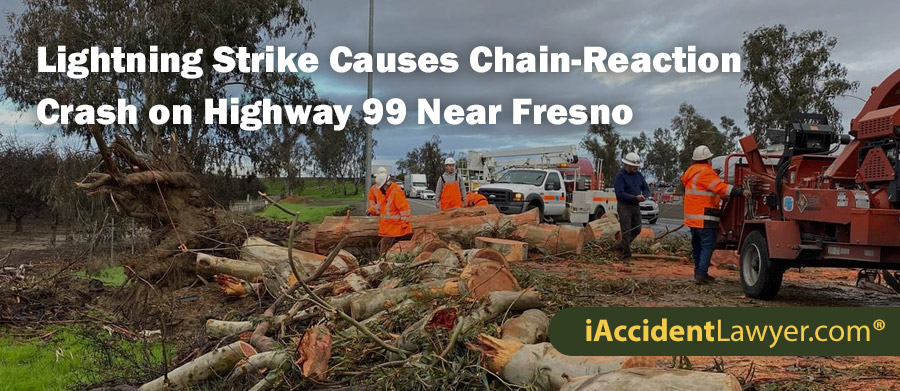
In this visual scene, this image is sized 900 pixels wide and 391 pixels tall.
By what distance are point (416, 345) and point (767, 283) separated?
468 cm

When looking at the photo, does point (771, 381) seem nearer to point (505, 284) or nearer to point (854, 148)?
point (505, 284)

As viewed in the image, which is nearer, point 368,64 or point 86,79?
point 368,64

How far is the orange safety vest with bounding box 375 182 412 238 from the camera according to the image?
10.2 metres

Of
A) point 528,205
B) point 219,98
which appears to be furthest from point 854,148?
point 219,98

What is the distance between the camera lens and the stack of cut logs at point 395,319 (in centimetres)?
389

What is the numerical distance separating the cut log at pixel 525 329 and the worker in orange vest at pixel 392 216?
5.49 m

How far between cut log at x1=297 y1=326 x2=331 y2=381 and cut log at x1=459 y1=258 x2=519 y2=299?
1.49m

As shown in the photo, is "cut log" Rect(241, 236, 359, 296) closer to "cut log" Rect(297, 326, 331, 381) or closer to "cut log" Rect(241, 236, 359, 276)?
"cut log" Rect(241, 236, 359, 276)

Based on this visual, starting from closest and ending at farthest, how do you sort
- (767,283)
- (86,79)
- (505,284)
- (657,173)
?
1. (505,284)
2. (767,283)
3. (86,79)
4. (657,173)

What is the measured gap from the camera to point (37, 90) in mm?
23109

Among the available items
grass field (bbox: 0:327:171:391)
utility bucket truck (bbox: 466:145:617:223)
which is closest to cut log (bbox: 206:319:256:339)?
grass field (bbox: 0:327:171:391)

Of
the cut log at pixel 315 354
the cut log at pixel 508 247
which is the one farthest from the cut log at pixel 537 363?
the cut log at pixel 508 247

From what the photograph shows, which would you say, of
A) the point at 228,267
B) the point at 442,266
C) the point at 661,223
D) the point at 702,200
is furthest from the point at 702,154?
the point at 661,223

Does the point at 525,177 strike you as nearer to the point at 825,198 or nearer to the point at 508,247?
the point at 508,247
